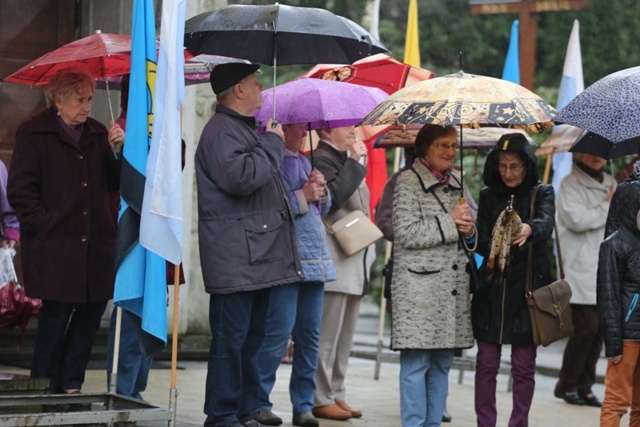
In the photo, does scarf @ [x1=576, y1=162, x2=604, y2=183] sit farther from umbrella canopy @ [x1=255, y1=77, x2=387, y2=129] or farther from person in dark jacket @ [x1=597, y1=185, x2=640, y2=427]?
person in dark jacket @ [x1=597, y1=185, x2=640, y2=427]

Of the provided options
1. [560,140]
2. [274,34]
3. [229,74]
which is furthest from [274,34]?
[560,140]

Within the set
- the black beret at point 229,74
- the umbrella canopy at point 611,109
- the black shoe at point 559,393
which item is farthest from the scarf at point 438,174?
the black shoe at point 559,393

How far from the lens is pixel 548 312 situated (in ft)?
26.1

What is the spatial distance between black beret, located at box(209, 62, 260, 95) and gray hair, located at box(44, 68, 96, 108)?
2.70ft

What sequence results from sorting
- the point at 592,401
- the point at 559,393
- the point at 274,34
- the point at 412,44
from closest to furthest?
the point at 274,34 → the point at 592,401 → the point at 559,393 → the point at 412,44

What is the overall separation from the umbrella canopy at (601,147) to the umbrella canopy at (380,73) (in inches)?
47.3

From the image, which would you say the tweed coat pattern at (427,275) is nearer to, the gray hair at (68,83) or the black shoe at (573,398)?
the gray hair at (68,83)

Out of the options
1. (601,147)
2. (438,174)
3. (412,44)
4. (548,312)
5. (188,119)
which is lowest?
(548,312)

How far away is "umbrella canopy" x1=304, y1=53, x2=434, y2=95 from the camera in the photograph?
982cm

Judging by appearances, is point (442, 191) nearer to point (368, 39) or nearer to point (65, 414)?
point (368, 39)

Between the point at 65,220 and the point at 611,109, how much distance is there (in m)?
3.10

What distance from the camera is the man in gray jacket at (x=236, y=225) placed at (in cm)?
732

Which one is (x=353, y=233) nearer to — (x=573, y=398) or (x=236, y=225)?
(x=236, y=225)

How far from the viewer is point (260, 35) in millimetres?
7820
